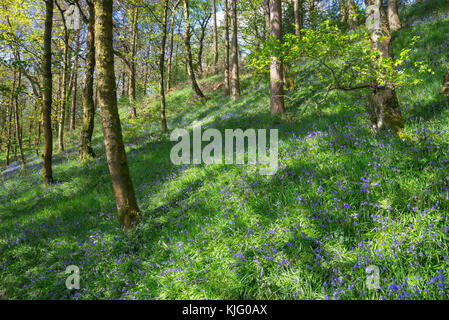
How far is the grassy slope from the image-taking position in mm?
2516

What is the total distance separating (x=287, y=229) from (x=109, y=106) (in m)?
4.08

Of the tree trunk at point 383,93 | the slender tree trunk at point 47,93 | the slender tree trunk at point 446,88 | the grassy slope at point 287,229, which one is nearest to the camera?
the grassy slope at point 287,229

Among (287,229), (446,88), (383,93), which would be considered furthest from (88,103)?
(446,88)

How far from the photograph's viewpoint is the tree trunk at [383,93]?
14.0 feet

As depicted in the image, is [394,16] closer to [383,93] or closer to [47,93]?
[383,93]

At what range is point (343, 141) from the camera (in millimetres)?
4832

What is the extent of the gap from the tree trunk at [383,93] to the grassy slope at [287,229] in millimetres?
294

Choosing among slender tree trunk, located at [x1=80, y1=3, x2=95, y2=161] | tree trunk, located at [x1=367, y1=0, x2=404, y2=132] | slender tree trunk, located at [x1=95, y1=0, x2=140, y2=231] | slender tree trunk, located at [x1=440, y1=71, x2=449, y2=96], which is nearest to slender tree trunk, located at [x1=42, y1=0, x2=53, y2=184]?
slender tree trunk, located at [x1=80, y1=3, x2=95, y2=161]

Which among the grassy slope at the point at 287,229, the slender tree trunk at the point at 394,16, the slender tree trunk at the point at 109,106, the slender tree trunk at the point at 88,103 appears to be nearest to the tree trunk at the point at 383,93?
the grassy slope at the point at 287,229

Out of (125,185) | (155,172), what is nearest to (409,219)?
(125,185)

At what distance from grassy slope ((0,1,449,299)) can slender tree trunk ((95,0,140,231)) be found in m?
0.78

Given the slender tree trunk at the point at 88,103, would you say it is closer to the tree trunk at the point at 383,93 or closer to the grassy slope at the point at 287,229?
the grassy slope at the point at 287,229

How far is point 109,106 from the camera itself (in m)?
4.56

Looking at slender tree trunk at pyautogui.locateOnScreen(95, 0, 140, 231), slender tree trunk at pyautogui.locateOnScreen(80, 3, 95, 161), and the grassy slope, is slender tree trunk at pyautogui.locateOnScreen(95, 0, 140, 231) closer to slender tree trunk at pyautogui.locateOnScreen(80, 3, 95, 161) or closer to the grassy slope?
the grassy slope
